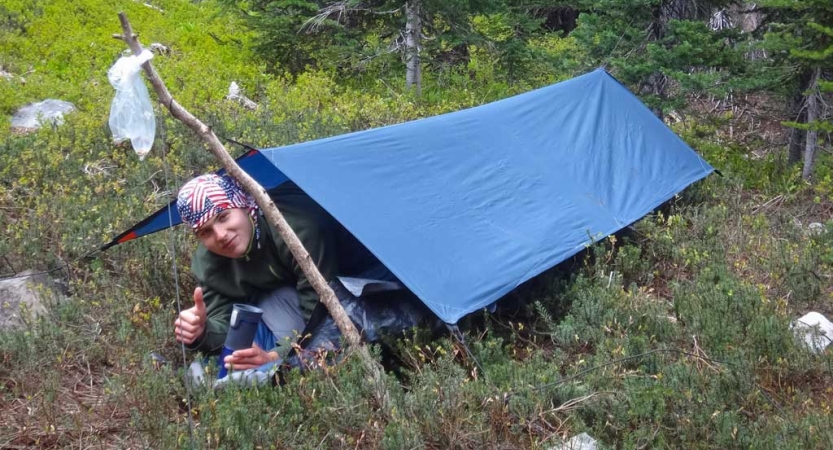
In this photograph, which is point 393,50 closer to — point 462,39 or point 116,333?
point 462,39

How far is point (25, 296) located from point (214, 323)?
1603mm

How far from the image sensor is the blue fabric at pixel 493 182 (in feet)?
14.2

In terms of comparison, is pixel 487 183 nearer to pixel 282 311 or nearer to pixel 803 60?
pixel 282 311

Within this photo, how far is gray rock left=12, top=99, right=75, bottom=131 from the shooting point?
872 centimetres

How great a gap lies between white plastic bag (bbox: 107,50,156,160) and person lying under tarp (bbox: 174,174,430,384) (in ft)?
1.94

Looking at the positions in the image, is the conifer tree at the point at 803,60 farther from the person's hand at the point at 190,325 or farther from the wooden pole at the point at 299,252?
the person's hand at the point at 190,325

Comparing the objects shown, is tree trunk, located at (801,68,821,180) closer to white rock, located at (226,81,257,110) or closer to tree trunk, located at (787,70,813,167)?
tree trunk, located at (787,70,813,167)

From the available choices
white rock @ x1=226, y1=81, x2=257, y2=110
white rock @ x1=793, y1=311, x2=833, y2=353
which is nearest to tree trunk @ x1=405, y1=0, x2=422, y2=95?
white rock @ x1=226, y1=81, x2=257, y2=110

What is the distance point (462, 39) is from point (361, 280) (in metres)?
5.85

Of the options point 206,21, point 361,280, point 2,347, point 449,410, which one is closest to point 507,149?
point 361,280

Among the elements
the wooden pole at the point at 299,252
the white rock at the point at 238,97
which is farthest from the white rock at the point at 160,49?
the wooden pole at the point at 299,252

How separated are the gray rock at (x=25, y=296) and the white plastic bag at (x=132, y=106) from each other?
167cm

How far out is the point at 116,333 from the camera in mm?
4449

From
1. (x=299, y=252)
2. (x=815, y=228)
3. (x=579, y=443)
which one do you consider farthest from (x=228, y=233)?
(x=815, y=228)
